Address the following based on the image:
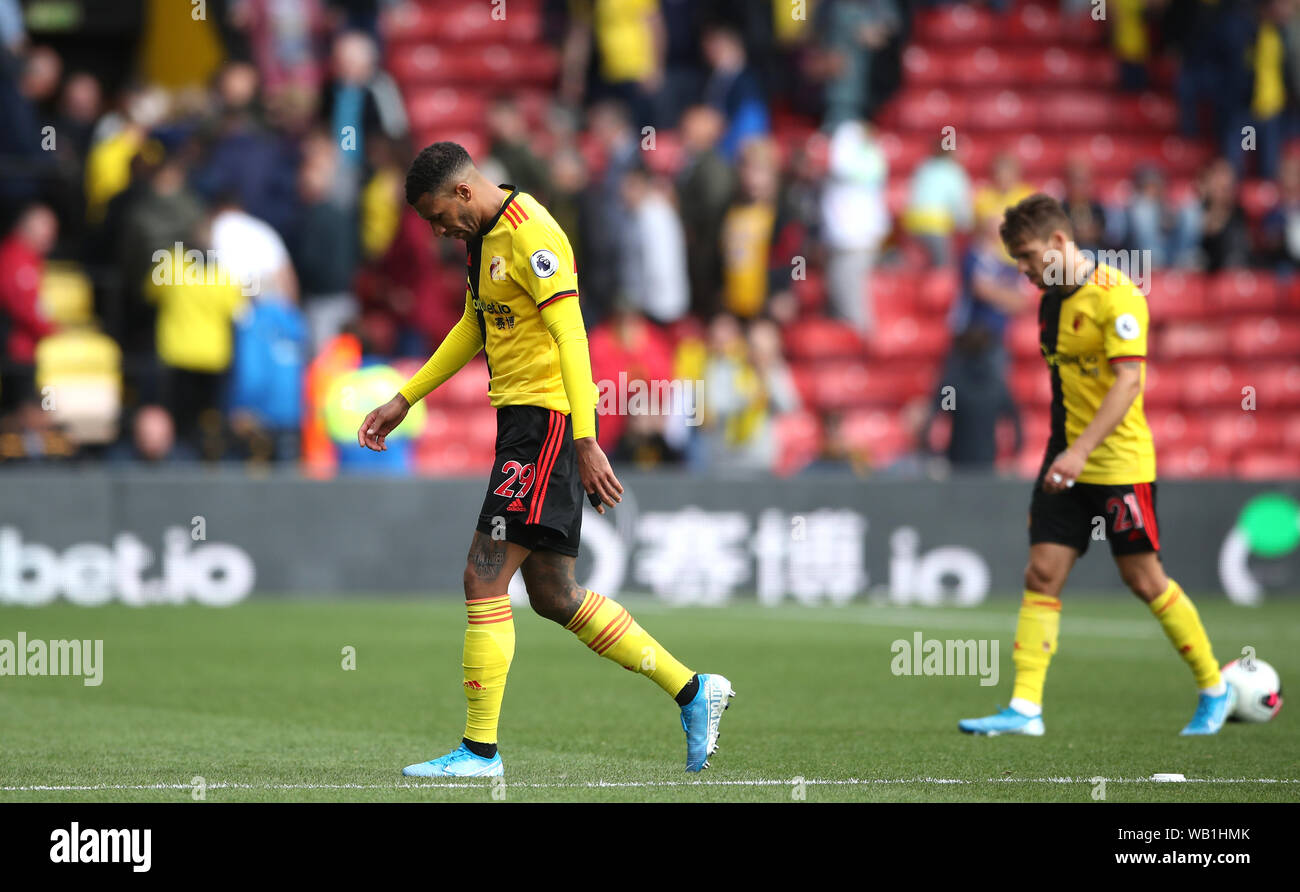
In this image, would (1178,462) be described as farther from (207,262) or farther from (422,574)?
(207,262)

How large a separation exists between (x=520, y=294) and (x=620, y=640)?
1.37m

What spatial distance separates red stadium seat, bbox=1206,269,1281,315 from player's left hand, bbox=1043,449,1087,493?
12.7 m

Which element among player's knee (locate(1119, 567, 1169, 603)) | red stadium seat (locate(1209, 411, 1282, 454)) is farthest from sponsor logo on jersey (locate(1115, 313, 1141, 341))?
red stadium seat (locate(1209, 411, 1282, 454))

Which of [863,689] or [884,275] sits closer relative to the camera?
[863,689]

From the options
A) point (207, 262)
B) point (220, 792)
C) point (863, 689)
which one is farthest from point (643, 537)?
point (220, 792)

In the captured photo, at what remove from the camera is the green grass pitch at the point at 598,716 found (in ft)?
23.0

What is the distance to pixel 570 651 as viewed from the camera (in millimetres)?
12797

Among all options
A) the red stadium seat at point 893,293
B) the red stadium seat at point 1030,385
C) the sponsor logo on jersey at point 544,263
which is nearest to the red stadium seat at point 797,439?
the red stadium seat at point 893,293

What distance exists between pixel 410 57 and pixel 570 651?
12.0 meters

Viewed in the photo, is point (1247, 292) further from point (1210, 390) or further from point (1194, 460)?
point (1194, 460)

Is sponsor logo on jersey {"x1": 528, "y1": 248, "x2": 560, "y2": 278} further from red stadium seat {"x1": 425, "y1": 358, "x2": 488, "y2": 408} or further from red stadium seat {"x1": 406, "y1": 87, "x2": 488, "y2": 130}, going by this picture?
red stadium seat {"x1": 406, "y1": 87, "x2": 488, "y2": 130}

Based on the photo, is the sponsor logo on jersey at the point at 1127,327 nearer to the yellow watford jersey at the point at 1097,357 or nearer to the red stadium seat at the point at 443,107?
the yellow watford jersey at the point at 1097,357

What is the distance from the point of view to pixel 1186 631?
8.88m

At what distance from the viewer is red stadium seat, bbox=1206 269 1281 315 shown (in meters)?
20.2
